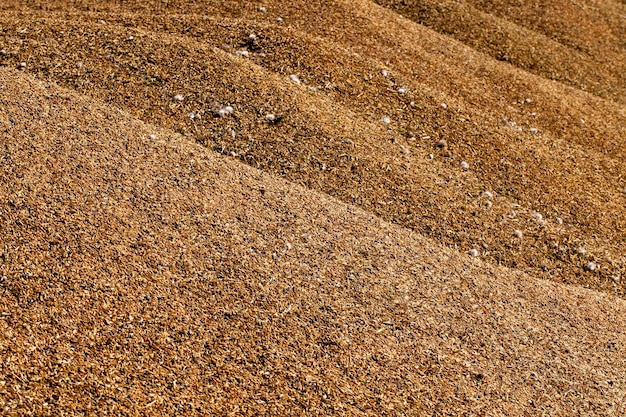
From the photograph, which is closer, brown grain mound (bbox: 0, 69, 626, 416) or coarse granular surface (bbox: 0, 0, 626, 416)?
brown grain mound (bbox: 0, 69, 626, 416)

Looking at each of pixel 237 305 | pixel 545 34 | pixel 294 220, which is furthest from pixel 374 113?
pixel 545 34

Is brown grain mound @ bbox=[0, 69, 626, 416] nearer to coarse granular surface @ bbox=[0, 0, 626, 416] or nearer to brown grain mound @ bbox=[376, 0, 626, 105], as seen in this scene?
coarse granular surface @ bbox=[0, 0, 626, 416]

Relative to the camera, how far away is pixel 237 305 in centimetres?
367

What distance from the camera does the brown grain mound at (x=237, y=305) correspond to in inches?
129

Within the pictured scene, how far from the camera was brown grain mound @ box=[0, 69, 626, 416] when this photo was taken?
10.7ft

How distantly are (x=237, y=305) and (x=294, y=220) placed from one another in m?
0.91

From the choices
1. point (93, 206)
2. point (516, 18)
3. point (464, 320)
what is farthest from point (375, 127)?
point (516, 18)

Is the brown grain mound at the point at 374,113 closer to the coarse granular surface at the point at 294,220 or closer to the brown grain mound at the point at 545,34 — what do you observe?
the coarse granular surface at the point at 294,220

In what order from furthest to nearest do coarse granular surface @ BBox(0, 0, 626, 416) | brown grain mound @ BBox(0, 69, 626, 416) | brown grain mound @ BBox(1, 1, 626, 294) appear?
brown grain mound @ BBox(1, 1, 626, 294)
coarse granular surface @ BBox(0, 0, 626, 416)
brown grain mound @ BBox(0, 69, 626, 416)

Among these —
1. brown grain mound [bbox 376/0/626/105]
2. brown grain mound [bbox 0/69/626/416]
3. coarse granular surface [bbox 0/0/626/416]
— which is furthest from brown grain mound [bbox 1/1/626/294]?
brown grain mound [bbox 376/0/626/105]

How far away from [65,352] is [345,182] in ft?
8.21

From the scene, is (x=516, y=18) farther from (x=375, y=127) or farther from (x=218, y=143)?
(x=218, y=143)

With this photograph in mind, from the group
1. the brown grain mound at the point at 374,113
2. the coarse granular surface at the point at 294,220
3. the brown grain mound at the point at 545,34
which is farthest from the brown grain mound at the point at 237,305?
the brown grain mound at the point at 545,34

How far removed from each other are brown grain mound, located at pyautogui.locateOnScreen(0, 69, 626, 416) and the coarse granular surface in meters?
0.01
